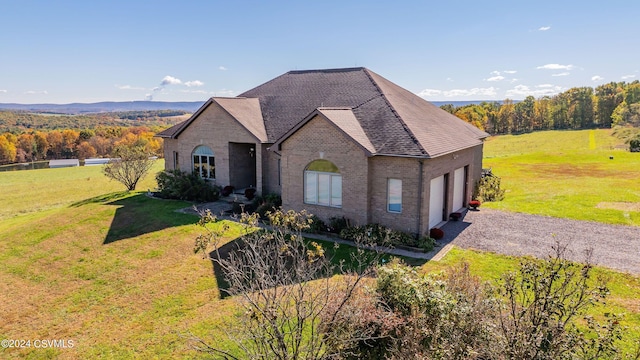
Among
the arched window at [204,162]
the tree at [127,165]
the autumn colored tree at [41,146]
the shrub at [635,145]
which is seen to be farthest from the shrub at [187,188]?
the autumn colored tree at [41,146]

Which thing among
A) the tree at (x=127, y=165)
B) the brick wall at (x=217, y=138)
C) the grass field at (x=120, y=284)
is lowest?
the grass field at (x=120, y=284)

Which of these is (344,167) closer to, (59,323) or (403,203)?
(403,203)

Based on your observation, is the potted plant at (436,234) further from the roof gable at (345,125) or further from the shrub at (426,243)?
the roof gable at (345,125)

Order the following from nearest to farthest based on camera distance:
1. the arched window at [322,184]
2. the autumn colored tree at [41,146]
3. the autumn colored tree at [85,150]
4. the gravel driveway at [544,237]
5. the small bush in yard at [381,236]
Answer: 1. the gravel driveway at [544,237]
2. the small bush in yard at [381,236]
3. the arched window at [322,184]
4. the autumn colored tree at [85,150]
5. the autumn colored tree at [41,146]

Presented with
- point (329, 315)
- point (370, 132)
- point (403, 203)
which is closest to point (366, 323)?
point (329, 315)

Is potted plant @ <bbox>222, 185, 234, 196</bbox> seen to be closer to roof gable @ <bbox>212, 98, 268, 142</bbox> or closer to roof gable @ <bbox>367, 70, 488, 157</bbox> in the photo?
roof gable @ <bbox>212, 98, 268, 142</bbox>

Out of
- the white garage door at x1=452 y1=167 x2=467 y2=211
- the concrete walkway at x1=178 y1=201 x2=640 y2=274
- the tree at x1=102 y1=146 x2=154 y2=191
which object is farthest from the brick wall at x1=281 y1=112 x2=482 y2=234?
the tree at x1=102 y1=146 x2=154 y2=191
